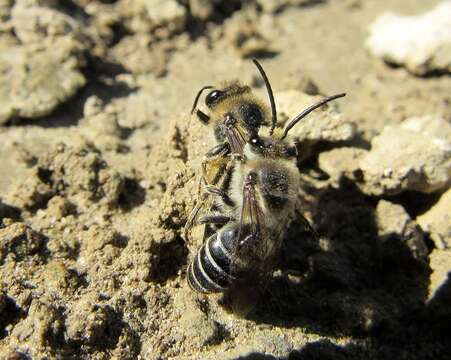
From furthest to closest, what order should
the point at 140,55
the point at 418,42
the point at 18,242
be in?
the point at 418,42 → the point at 140,55 → the point at 18,242

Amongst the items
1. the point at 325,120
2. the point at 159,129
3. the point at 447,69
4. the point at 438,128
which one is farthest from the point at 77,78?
the point at 447,69

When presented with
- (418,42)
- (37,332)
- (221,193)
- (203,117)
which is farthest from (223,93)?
(418,42)

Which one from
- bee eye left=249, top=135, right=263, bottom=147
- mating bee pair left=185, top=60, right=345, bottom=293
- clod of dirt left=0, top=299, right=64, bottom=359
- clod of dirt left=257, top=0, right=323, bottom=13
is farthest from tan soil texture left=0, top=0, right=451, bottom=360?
clod of dirt left=257, top=0, right=323, bottom=13

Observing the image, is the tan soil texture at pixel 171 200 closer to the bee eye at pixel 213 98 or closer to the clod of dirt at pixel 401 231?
the clod of dirt at pixel 401 231

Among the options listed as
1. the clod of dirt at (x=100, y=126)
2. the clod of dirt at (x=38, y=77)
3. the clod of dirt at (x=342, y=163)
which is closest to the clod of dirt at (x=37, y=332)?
the clod of dirt at (x=100, y=126)

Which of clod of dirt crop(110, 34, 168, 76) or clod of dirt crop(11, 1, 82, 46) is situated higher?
clod of dirt crop(11, 1, 82, 46)

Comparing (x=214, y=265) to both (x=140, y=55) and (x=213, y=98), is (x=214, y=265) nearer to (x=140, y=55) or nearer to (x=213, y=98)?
(x=213, y=98)

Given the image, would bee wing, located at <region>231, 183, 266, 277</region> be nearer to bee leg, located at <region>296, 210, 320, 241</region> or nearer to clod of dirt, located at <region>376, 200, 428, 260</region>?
bee leg, located at <region>296, 210, 320, 241</region>
